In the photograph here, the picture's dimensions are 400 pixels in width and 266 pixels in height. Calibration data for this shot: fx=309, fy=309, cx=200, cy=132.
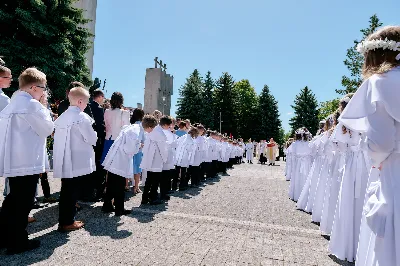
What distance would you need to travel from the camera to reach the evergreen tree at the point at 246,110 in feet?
196

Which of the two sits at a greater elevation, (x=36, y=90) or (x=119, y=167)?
(x=36, y=90)

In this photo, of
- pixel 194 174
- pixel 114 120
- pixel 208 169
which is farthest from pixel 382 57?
pixel 208 169

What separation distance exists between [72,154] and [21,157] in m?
0.95

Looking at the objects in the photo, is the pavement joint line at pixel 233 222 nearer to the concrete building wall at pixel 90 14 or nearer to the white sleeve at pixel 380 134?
the white sleeve at pixel 380 134

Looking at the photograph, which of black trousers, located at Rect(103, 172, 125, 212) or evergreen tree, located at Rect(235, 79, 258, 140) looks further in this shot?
Answer: evergreen tree, located at Rect(235, 79, 258, 140)

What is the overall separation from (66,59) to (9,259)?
55.8 feet

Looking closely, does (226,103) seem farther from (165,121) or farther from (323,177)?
(323,177)

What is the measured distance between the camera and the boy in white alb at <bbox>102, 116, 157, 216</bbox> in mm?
5652

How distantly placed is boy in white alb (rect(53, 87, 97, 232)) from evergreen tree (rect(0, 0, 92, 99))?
46.8 ft

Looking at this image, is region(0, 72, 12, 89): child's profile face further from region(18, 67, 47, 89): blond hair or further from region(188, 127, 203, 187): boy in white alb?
region(188, 127, 203, 187): boy in white alb

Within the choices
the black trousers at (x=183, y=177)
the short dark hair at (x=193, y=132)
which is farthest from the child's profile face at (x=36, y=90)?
the short dark hair at (x=193, y=132)

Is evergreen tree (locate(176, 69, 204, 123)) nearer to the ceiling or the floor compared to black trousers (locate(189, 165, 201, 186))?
nearer to the ceiling

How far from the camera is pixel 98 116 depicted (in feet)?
22.7

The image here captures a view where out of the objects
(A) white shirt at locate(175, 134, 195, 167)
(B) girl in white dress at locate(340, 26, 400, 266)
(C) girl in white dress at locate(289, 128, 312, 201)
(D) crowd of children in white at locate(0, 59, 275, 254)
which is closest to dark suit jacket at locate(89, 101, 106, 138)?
(D) crowd of children in white at locate(0, 59, 275, 254)
